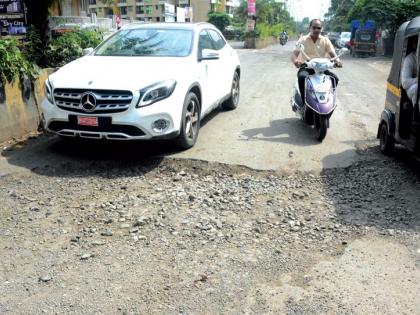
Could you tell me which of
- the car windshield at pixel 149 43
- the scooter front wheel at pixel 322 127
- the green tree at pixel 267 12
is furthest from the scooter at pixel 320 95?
the green tree at pixel 267 12

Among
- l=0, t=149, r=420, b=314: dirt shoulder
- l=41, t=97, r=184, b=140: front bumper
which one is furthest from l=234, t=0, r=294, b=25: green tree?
l=0, t=149, r=420, b=314: dirt shoulder

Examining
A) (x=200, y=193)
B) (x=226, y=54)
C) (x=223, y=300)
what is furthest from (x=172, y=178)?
(x=226, y=54)

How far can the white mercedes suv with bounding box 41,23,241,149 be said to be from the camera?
5.64 meters

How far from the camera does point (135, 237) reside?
160 inches

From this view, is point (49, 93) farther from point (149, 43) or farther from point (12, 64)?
point (149, 43)

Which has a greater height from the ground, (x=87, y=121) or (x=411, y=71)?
(x=411, y=71)

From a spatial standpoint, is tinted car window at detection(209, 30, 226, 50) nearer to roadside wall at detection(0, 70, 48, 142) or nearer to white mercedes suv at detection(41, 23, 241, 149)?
white mercedes suv at detection(41, 23, 241, 149)

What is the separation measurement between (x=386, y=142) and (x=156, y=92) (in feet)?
9.81

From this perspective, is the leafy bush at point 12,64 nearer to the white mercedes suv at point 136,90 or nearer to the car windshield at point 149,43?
the white mercedes suv at point 136,90

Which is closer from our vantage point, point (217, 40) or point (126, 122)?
point (126, 122)

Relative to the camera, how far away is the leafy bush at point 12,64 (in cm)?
664

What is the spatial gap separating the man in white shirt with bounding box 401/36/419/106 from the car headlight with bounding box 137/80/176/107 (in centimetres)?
268

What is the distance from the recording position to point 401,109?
5539 mm

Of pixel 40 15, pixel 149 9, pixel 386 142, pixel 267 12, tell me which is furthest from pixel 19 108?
pixel 149 9
